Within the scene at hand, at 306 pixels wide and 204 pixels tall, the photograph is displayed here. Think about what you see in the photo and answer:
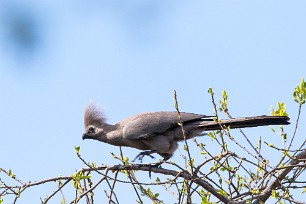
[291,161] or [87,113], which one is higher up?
[87,113]

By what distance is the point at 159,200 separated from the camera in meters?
5.75

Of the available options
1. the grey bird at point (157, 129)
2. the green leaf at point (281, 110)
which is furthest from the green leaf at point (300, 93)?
the grey bird at point (157, 129)

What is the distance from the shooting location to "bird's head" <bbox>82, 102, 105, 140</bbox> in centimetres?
788

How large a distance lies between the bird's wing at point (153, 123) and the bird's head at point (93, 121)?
1.85 feet

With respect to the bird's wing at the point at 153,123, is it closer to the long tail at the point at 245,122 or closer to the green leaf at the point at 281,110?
the long tail at the point at 245,122

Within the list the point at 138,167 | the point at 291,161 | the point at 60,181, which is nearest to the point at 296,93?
the point at 291,161

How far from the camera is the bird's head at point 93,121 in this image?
7.88 m

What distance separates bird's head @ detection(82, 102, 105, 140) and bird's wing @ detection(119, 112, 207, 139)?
1.85 ft

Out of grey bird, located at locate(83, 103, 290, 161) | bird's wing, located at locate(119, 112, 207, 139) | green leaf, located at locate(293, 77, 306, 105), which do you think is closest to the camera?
green leaf, located at locate(293, 77, 306, 105)

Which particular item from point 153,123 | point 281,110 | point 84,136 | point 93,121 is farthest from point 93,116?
point 281,110

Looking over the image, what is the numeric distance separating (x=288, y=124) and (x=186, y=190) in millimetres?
1218

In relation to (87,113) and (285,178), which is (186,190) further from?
(87,113)

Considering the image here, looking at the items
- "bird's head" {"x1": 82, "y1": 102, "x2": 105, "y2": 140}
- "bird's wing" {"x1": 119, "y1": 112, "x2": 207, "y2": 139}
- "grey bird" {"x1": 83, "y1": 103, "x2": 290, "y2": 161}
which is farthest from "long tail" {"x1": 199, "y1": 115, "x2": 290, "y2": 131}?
"bird's head" {"x1": 82, "y1": 102, "x2": 105, "y2": 140}

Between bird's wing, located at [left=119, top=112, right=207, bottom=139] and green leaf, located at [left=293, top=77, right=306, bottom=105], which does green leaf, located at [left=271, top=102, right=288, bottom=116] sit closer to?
green leaf, located at [left=293, top=77, right=306, bottom=105]
